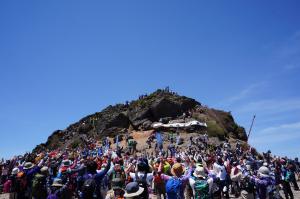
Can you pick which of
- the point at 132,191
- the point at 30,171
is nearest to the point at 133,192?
the point at 132,191

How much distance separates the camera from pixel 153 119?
56438 mm

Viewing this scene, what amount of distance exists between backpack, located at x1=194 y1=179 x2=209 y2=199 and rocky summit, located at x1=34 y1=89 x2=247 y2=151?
139ft

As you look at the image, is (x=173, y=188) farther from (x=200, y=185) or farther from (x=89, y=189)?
(x=89, y=189)

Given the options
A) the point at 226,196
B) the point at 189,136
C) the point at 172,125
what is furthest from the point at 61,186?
the point at 172,125

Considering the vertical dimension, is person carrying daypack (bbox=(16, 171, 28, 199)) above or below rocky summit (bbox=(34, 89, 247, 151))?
below

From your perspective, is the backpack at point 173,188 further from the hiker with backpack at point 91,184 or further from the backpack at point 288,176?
the backpack at point 288,176

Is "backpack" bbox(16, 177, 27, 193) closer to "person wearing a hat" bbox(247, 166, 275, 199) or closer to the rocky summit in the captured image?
"person wearing a hat" bbox(247, 166, 275, 199)

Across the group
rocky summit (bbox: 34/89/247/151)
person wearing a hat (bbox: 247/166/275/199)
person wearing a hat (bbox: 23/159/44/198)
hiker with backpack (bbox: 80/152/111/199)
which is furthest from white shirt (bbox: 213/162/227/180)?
rocky summit (bbox: 34/89/247/151)

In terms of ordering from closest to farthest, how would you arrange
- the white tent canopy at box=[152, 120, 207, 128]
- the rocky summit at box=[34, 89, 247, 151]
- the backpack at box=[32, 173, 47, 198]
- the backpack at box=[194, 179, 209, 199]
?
the backpack at box=[194, 179, 209, 199]
the backpack at box=[32, 173, 47, 198]
the white tent canopy at box=[152, 120, 207, 128]
the rocky summit at box=[34, 89, 247, 151]

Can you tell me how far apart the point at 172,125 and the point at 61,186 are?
43.7m

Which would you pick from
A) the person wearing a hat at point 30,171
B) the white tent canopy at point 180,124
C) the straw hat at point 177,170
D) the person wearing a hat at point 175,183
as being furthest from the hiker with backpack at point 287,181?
the white tent canopy at point 180,124

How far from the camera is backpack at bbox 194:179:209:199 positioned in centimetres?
785

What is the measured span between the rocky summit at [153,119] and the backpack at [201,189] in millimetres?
42265


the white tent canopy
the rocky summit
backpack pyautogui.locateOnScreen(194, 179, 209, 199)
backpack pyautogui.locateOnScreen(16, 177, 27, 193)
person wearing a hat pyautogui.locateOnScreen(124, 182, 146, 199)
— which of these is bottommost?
person wearing a hat pyautogui.locateOnScreen(124, 182, 146, 199)
